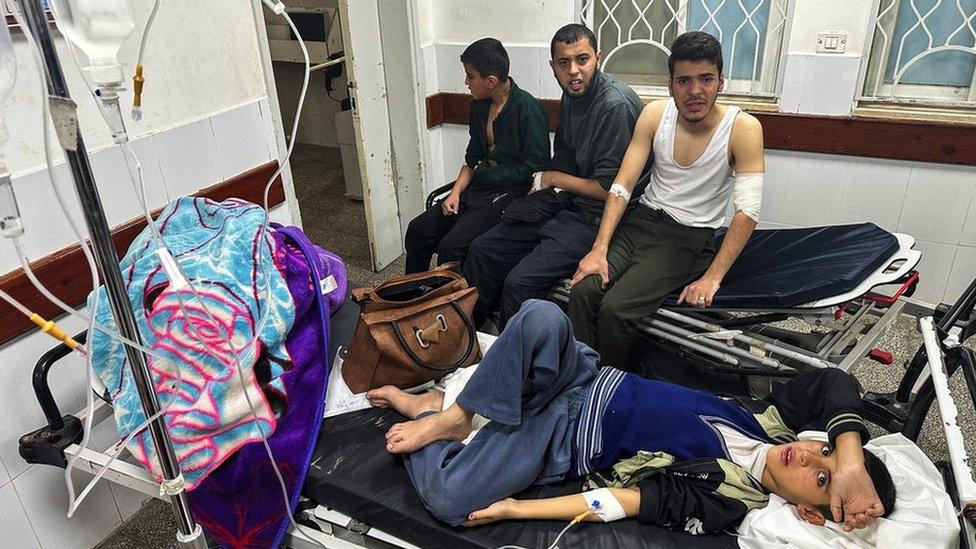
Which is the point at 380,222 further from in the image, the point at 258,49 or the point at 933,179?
the point at 933,179

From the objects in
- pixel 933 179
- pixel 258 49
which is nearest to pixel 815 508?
pixel 933 179

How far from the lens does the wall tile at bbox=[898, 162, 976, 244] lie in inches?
105

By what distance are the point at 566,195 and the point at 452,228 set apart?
54 cm

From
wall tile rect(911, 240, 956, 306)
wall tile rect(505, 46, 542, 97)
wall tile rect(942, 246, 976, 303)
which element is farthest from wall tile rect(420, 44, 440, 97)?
wall tile rect(942, 246, 976, 303)

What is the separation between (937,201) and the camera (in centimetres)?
274

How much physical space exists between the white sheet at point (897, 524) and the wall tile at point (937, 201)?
5.22 ft

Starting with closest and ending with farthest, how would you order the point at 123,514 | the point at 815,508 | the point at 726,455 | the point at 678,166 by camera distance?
the point at 815,508, the point at 726,455, the point at 123,514, the point at 678,166

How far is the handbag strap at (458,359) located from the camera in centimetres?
184

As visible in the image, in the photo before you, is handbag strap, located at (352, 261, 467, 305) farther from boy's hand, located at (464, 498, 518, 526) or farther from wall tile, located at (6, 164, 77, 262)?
wall tile, located at (6, 164, 77, 262)

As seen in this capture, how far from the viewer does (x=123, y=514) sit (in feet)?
6.97

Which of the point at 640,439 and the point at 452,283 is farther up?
the point at 452,283

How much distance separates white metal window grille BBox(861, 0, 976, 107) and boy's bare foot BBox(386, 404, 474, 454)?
2261 mm

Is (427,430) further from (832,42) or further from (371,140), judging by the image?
(832,42)

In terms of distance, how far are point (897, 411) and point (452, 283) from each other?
1.32 metres
